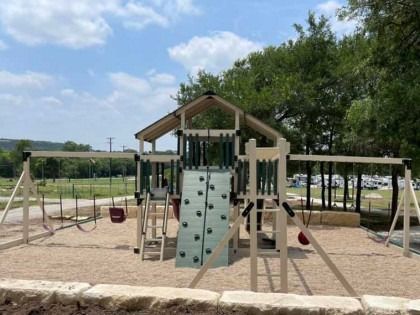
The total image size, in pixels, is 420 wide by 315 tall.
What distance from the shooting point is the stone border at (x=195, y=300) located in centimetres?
388

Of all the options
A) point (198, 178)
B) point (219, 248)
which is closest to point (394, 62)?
point (198, 178)

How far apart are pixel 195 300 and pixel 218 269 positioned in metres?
4.90

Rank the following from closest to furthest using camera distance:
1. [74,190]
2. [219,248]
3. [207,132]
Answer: [219,248]
[207,132]
[74,190]

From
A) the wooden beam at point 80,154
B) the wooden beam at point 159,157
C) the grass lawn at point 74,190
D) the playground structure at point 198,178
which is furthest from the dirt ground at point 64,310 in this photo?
the grass lawn at point 74,190

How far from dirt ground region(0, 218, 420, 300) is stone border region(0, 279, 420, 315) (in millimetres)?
3119

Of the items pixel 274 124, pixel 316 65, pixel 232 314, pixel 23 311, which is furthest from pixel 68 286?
pixel 316 65

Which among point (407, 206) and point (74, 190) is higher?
point (407, 206)

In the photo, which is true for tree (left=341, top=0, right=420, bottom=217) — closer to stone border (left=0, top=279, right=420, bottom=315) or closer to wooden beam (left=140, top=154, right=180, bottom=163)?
wooden beam (left=140, top=154, right=180, bottom=163)

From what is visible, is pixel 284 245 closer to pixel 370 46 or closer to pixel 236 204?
pixel 236 204

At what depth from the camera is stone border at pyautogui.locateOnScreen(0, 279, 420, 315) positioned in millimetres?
3883

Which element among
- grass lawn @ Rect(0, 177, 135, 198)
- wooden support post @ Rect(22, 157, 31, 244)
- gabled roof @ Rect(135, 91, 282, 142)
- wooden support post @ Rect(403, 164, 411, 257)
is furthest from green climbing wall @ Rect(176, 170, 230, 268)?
grass lawn @ Rect(0, 177, 135, 198)

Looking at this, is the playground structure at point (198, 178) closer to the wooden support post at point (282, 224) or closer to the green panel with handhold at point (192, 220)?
the green panel with handhold at point (192, 220)

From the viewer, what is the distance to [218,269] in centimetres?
892

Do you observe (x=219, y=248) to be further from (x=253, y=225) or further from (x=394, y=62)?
(x=394, y=62)
